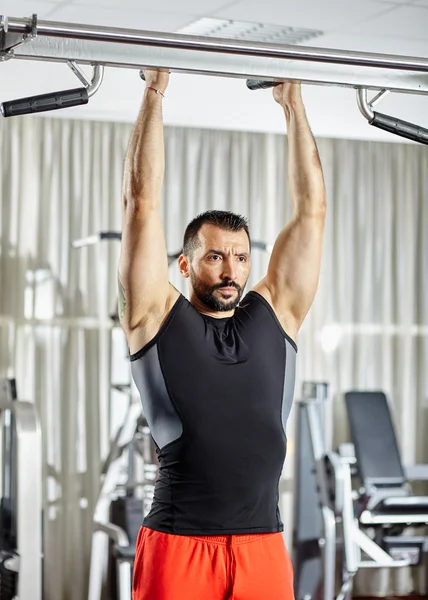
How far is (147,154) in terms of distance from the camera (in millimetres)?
1925

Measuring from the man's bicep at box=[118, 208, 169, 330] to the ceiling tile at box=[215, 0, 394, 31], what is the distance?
1.56m

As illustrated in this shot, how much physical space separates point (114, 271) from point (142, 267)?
3126 millimetres

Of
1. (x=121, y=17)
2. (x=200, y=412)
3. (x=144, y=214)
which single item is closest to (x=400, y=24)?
(x=121, y=17)

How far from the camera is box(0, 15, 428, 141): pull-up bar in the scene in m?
1.68

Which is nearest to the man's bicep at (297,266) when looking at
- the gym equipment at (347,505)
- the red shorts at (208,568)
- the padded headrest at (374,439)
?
the red shorts at (208,568)

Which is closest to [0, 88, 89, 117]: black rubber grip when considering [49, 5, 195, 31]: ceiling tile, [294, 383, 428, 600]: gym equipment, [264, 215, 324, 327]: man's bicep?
[264, 215, 324, 327]: man's bicep

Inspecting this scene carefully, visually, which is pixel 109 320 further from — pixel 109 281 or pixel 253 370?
pixel 253 370

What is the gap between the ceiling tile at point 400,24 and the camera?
11.0ft

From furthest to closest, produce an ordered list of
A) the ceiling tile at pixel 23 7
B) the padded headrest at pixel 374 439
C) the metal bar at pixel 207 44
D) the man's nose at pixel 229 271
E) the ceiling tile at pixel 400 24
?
the padded headrest at pixel 374 439 → the ceiling tile at pixel 400 24 → the ceiling tile at pixel 23 7 → the man's nose at pixel 229 271 → the metal bar at pixel 207 44

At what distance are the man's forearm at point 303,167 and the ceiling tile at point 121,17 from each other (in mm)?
1466

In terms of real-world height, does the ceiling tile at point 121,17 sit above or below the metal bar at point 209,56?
above

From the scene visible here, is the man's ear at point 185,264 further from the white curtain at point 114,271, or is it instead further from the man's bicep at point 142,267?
the white curtain at point 114,271

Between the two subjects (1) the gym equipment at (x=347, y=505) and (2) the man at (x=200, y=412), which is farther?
(1) the gym equipment at (x=347, y=505)

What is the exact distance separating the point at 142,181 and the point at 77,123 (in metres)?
3.27
